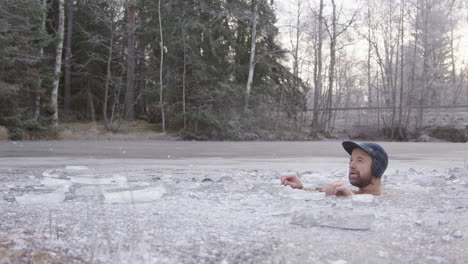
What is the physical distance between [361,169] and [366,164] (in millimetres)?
66

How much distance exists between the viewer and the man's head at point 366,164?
3504 mm

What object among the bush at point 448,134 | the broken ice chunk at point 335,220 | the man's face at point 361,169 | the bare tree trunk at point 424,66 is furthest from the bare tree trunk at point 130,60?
the broken ice chunk at point 335,220

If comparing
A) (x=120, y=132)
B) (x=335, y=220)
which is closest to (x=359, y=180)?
(x=335, y=220)

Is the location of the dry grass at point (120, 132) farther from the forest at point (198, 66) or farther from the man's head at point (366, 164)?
the man's head at point (366, 164)

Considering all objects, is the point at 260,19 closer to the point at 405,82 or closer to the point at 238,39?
the point at 238,39

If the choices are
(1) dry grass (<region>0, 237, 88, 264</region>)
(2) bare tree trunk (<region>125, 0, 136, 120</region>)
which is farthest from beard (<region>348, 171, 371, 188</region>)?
(2) bare tree trunk (<region>125, 0, 136, 120</region>)

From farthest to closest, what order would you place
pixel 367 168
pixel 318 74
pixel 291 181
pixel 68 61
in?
pixel 318 74, pixel 68 61, pixel 291 181, pixel 367 168

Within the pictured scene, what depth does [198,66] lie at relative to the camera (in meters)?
22.7

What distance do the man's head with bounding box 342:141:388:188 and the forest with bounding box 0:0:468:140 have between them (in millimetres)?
13869

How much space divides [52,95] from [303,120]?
578 inches

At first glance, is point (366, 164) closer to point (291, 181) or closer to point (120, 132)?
point (291, 181)

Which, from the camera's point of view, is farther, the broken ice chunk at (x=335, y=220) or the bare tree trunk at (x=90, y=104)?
the bare tree trunk at (x=90, y=104)

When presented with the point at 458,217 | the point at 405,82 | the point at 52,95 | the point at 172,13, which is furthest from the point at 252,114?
the point at 458,217

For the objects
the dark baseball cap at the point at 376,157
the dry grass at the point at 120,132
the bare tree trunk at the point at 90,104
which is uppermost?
the bare tree trunk at the point at 90,104
